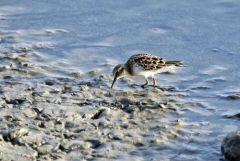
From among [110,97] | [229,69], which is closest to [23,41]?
[110,97]

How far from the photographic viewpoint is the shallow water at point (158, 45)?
10.2m

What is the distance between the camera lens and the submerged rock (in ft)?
27.7

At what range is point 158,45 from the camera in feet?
44.5

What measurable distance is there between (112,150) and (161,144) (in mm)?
730

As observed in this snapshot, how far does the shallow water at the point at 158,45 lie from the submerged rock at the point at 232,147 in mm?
485

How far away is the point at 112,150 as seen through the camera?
29.3 feet

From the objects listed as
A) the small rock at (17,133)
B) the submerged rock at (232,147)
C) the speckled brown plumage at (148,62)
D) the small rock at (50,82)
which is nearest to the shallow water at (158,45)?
the small rock at (50,82)

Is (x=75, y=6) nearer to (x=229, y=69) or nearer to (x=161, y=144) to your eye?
(x=229, y=69)

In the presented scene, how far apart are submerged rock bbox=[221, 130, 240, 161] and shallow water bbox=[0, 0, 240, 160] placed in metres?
0.49

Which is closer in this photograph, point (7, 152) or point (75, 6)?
point (7, 152)

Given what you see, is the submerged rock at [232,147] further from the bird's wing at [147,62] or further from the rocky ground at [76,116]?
the bird's wing at [147,62]

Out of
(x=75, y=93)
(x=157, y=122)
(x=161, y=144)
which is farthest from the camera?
(x=75, y=93)

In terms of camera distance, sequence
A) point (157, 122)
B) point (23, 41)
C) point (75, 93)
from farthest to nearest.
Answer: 1. point (23, 41)
2. point (75, 93)
3. point (157, 122)

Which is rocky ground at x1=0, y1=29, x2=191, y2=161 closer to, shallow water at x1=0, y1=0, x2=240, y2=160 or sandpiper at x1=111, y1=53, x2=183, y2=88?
shallow water at x1=0, y1=0, x2=240, y2=160
